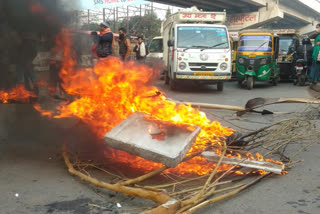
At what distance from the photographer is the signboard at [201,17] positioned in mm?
13438

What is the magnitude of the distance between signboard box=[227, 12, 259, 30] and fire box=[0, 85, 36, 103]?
28.9 m

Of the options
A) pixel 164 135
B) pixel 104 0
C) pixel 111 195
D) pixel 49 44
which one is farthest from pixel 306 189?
pixel 104 0

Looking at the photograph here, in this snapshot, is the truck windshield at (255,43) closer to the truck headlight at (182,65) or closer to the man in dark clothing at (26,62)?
the truck headlight at (182,65)

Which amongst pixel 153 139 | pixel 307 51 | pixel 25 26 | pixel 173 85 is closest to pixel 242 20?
pixel 307 51

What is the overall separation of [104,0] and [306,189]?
1683cm

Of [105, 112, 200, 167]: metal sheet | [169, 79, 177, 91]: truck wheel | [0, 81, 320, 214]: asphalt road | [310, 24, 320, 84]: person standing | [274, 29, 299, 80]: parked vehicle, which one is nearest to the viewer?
[0, 81, 320, 214]: asphalt road

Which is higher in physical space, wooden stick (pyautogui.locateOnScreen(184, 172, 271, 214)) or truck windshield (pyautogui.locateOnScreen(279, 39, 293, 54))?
truck windshield (pyautogui.locateOnScreen(279, 39, 293, 54))

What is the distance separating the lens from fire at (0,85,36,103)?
571 cm

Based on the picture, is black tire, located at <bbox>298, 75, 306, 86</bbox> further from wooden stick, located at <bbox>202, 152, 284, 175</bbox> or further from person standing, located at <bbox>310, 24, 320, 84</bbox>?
wooden stick, located at <bbox>202, 152, 284, 175</bbox>

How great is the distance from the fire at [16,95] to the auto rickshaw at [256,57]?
9.87 m

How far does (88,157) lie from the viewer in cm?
431

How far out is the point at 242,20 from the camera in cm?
3272

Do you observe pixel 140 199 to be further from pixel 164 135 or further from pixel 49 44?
pixel 49 44

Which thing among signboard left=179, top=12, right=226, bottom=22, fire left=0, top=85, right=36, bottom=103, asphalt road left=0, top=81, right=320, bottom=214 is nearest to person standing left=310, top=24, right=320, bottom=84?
signboard left=179, top=12, right=226, bottom=22
